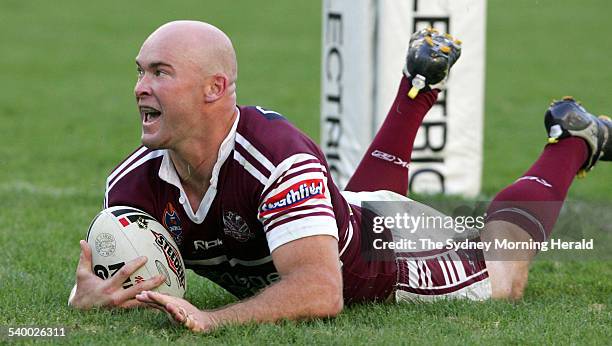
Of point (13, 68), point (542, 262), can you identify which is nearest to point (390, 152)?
point (542, 262)

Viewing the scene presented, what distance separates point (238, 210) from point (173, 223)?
1.28 ft

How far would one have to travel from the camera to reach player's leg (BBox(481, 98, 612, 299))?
5.75 meters

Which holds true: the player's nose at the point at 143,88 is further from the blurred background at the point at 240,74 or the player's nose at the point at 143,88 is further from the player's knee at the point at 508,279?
the blurred background at the point at 240,74

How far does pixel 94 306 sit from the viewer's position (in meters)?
5.04

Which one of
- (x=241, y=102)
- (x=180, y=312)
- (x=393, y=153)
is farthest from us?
(x=241, y=102)

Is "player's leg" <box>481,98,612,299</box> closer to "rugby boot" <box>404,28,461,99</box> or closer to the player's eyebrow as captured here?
→ "rugby boot" <box>404,28,461,99</box>

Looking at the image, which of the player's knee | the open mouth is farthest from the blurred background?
the open mouth

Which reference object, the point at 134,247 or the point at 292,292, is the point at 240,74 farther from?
A: the point at 292,292

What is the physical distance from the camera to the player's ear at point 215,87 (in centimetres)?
488

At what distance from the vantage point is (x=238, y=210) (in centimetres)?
491

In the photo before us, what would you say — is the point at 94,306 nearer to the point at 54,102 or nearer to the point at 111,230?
the point at 111,230

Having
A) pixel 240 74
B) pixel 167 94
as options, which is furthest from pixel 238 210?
pixel 240 74

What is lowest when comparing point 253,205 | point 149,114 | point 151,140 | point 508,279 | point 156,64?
point 508,279

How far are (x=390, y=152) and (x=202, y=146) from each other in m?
1.57
